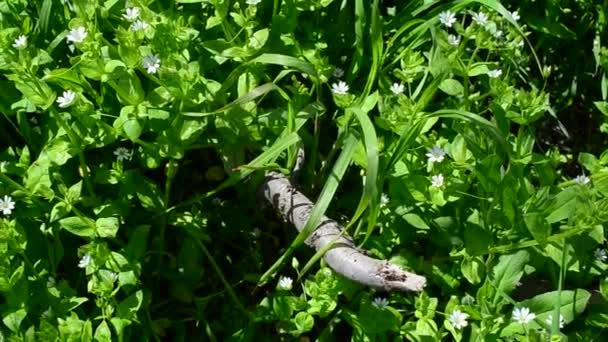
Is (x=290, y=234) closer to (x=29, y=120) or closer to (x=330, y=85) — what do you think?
(x=330, y=85)

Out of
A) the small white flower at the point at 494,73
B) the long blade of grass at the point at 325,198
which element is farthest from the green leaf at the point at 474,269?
the small white flower at the point at 494,73

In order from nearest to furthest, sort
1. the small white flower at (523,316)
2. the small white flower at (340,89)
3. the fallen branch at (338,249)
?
1. the fallen branch at (338,249)
2. the small white flower at (523,316)
3. the small white flower at (340,89)

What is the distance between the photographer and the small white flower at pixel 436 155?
2035 mm

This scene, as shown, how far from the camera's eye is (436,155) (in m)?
2.04

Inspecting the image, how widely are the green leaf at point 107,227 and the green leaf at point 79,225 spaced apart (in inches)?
0.5

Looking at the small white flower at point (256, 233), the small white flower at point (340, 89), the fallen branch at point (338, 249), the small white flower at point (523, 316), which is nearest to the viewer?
the fallen branch at point (338, 249)

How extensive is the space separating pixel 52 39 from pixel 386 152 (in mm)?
851

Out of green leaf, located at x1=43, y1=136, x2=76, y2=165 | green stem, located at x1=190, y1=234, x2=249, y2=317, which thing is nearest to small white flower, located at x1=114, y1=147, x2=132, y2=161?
green leaf, located at x1=43, y1=136, x2=76, y2=165

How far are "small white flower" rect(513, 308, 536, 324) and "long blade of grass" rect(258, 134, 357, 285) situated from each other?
45 centimetres

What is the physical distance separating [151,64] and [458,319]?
0.85m

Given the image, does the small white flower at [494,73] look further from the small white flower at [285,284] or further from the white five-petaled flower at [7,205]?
the white five-petaled flower at [7,205]

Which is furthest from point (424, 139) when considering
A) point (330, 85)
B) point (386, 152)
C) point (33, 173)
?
point (33, 173)

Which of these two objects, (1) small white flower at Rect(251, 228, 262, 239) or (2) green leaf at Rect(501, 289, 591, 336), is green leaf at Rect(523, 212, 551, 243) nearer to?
(2) green leaf at Rect(501, 289, 591, 336)

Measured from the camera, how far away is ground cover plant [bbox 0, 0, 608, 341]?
195 cm
